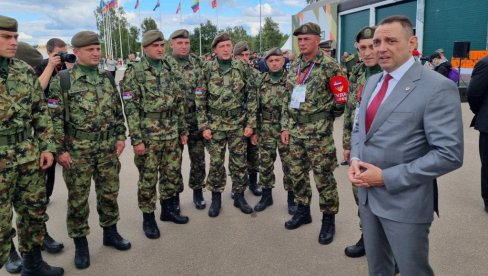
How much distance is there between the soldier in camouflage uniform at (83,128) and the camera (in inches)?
118

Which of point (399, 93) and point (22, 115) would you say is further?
point (22, 115)

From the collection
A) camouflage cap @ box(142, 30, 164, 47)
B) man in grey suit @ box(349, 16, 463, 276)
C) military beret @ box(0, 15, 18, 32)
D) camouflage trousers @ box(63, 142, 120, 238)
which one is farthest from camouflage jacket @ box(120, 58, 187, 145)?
man in grey suit @ box(349, 16, 463, 276)

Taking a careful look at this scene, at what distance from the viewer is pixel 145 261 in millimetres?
3182

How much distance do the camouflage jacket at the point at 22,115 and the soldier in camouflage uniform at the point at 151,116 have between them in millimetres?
825

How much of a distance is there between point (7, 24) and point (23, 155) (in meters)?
0.90

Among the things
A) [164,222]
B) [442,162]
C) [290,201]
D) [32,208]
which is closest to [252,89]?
[290,201]

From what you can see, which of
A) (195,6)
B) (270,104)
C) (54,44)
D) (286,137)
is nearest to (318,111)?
(286,137)

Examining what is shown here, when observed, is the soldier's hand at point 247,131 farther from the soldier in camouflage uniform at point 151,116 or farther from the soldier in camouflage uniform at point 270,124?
the soldier in camouflage uniform at point 151,116

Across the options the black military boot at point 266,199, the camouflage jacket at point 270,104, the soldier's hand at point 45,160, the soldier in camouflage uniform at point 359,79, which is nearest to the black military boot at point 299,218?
the black military boot at point 266,199

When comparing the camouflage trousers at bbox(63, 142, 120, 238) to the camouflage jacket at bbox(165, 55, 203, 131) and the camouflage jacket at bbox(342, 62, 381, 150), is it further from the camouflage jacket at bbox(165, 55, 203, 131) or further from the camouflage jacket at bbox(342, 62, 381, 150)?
the camouflage jacket at bbox(342, 62, 381, 150)

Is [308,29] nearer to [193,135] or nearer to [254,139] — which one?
[254,139]

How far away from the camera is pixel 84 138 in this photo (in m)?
3.07

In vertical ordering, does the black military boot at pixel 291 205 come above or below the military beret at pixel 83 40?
below

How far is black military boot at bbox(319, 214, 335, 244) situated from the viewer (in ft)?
11.2
